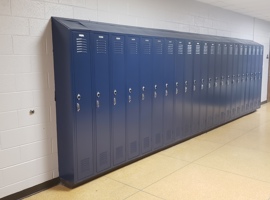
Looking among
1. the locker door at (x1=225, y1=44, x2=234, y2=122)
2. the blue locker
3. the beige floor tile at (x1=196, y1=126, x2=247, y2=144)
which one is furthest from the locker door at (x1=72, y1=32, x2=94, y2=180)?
the locker door at (x1=225, y1=44, x2=234, y2=122)

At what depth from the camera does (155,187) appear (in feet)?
10.8

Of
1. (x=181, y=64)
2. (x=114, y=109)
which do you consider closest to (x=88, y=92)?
(x=114, y=109)

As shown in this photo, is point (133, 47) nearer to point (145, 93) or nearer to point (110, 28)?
point (110, 28)

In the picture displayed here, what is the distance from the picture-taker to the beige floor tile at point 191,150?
433 cm

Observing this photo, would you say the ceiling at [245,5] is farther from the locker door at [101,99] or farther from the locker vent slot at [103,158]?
the locker vent slot at [103,158]

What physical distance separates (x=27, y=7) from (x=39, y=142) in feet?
4.95

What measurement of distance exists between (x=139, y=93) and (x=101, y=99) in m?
0.72

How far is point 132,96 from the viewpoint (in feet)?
12.6

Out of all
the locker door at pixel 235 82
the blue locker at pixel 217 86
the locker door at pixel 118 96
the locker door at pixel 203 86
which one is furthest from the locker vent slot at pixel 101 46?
the locker door at pixel 235 82

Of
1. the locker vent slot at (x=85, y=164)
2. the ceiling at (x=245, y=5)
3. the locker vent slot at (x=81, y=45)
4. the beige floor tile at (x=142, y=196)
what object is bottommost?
the beige floor tile at (x=142, y=196)

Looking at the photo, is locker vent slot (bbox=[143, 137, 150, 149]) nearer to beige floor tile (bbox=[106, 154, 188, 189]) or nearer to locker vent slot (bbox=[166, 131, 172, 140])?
beige floor tile (bbox=[106, 154, 188, 189])

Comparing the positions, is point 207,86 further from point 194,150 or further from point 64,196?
point 64,196

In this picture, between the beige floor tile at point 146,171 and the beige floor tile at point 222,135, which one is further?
the beige floor tile at point 222,135

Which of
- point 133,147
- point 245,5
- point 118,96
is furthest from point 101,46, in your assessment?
point 245,5
